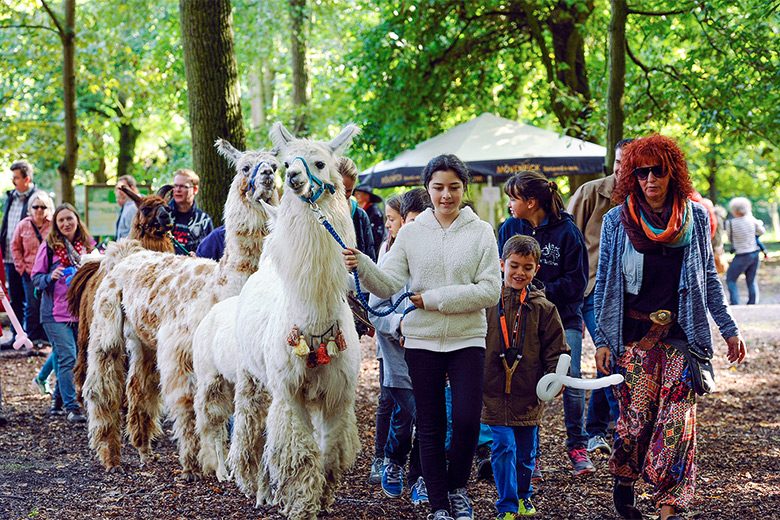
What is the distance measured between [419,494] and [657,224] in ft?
6.73

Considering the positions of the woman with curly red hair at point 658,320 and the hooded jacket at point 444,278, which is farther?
the woman with curly red hair at point 658,320

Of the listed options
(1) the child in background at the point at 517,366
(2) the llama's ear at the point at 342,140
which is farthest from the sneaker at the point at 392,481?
(2) the llama's ear at the point at 342,140

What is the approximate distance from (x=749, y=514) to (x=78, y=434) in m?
5.60

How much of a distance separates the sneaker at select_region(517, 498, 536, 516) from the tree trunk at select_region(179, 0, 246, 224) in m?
5.26

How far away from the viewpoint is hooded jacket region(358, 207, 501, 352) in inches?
188

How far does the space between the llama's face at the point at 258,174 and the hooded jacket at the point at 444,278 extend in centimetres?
172

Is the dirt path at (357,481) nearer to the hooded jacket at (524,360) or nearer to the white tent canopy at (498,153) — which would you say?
the hooded jacket at (524,360)

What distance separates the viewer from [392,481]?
5898 millimetres

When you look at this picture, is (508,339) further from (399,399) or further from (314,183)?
(314,183)

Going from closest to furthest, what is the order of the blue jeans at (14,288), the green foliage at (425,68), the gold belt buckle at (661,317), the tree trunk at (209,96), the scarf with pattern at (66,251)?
the gold belt buckle at (661,317) → the scarf with pattern at (66,251) → the tree trunk at (209,96) → the green foliage at (425,68) → the blue jeans at (14,288)

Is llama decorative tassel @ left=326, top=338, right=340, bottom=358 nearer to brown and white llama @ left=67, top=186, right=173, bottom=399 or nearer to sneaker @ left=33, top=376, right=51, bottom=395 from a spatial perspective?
brown and white llama @ left=67, top=186, right=173, bottom=399

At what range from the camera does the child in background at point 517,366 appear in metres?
5.15

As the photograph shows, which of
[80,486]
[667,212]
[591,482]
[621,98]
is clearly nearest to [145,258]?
[80,486]

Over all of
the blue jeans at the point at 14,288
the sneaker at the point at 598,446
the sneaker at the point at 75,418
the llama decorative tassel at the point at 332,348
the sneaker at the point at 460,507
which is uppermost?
the llama decorative tassel at the point at 332,348
